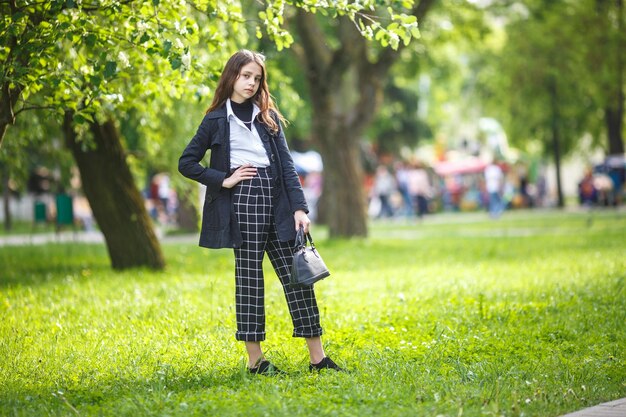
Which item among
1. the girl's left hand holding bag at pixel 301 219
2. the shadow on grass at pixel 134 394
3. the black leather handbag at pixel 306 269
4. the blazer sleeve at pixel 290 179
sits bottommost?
the shadow on grass at pixel 134 394

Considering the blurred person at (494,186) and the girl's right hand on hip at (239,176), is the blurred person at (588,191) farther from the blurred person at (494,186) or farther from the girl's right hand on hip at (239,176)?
the girl's right hand on hip at (239,176)

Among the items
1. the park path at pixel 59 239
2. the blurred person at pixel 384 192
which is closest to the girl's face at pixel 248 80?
the park path at pixel 59 239

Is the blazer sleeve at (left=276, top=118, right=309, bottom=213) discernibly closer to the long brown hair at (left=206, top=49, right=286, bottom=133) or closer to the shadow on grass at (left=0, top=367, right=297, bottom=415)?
the long brown hair at (left=206, top=49, right=286, bottom=133)

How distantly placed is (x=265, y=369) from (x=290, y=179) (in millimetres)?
1239

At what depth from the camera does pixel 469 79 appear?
56.6 metres

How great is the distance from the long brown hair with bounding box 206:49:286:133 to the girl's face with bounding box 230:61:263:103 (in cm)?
2

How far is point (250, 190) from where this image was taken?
6273 mm

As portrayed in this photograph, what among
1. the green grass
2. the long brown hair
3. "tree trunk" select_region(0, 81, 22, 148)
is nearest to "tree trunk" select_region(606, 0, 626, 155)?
the green grass

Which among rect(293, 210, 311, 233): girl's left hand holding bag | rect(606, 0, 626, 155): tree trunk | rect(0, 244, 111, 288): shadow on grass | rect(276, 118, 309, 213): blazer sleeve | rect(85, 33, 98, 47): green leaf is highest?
rect(606, 0, 626, 155): tree trunk

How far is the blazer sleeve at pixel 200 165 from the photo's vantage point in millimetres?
6188

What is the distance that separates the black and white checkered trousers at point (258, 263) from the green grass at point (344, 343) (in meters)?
0.32

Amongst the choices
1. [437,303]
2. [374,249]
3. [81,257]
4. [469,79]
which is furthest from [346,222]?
[469,79]

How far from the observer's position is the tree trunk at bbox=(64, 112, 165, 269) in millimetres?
13609

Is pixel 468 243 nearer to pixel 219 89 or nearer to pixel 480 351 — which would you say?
pixel 480 351
